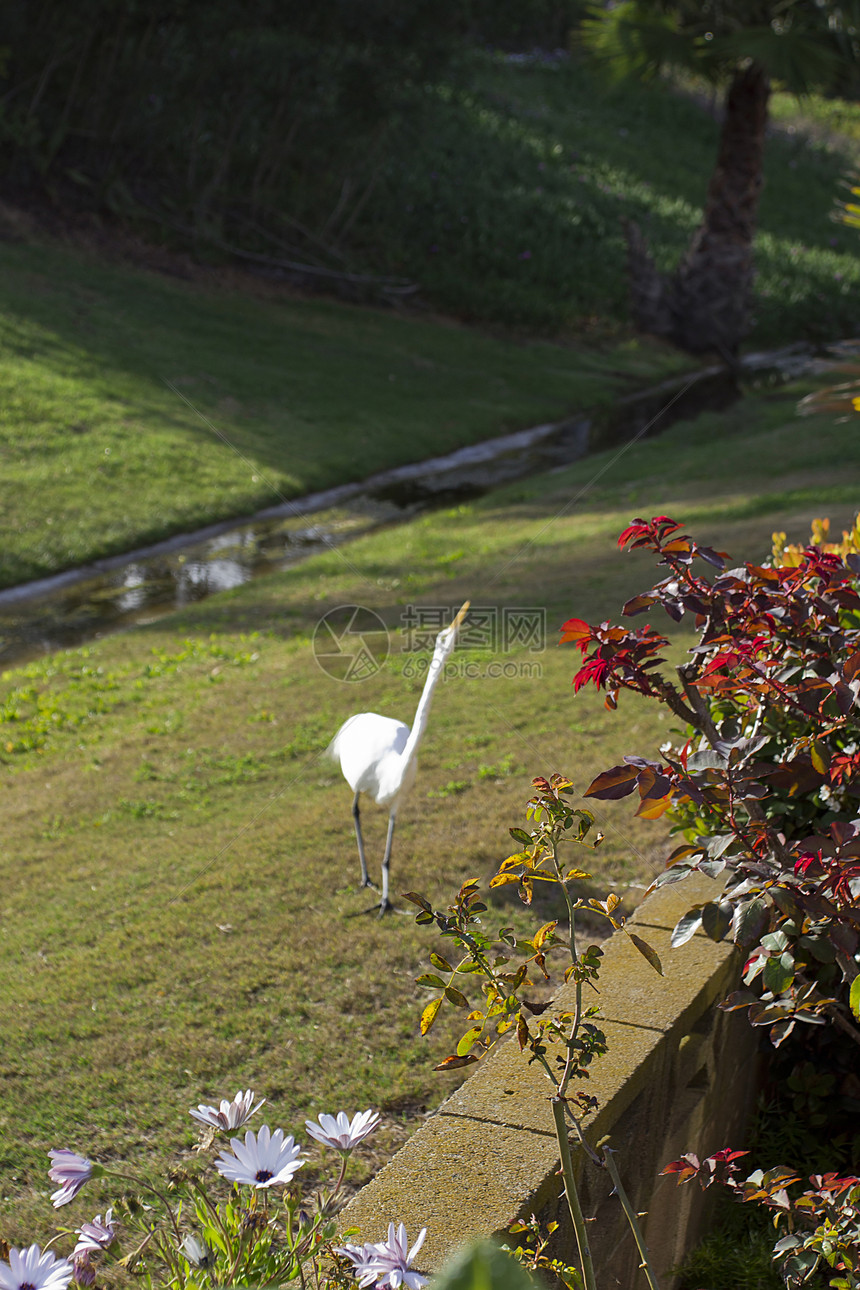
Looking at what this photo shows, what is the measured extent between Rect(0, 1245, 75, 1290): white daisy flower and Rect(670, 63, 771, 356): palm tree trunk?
1850 cm

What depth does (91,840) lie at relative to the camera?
512 cm

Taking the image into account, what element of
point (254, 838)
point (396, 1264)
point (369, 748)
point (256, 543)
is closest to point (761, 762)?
point (396, 1264)

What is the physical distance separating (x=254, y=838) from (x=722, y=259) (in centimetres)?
1794

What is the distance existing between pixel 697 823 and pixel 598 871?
5.41ft

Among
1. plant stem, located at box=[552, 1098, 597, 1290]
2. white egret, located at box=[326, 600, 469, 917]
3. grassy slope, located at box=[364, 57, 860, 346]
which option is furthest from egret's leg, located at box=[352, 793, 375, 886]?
grassy slope, located at box=[364, 57, 860, 346]

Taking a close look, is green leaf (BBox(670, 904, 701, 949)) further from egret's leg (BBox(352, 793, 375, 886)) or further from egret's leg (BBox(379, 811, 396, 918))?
egret's leg (BBox(352, 793, 375, 886))

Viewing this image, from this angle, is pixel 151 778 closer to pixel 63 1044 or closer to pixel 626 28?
pixel 63 1044

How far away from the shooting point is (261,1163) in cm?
159

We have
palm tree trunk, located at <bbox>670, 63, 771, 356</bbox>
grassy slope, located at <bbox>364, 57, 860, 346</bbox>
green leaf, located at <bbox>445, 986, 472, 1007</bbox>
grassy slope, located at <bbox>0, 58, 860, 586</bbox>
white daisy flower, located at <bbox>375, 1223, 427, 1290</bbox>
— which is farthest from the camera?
grassy slope, located at <bbox>364, 57, 860, 346</bbox>

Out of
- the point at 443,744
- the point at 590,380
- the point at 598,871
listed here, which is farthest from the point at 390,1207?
the point at 590,380

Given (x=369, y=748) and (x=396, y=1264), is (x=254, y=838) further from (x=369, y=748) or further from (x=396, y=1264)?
(x=396, y=1264)

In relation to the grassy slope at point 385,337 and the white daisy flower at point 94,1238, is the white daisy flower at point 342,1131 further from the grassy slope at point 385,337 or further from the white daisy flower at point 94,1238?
the grassy slope at point 385,337

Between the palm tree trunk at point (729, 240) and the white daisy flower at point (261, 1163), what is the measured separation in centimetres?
1822

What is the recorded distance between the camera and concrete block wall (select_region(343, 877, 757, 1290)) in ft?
6.66
